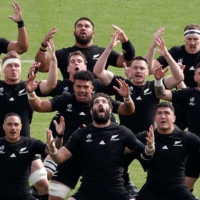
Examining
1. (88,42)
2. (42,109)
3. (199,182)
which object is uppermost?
(88,42)

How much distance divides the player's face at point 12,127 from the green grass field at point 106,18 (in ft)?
33.8

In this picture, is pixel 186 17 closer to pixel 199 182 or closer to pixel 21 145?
pixel 199 182

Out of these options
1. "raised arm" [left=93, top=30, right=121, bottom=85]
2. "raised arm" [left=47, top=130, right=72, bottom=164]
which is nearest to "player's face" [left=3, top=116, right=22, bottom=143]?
"raised arm" [left=47, top=130, right=72, bottom=164]

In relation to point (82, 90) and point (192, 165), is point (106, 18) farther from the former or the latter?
point (82, 90)

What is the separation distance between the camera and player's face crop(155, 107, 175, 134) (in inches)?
583

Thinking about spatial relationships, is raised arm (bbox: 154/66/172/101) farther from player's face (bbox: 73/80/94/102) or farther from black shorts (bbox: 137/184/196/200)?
black shorts (bbox: 137/184/196/200)

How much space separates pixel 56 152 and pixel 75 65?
2144mm

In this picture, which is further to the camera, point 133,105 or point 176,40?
point 176,40

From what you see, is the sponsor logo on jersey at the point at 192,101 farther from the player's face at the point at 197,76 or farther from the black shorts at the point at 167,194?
the black shorts at the point at 167,194

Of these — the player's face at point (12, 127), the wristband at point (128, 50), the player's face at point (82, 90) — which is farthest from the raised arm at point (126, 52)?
the player's face at point (12, 127)

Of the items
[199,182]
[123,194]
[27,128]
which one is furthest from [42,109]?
[199,182]

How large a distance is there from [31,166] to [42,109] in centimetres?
90

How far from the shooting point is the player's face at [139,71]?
52.4ft

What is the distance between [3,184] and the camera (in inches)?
583
